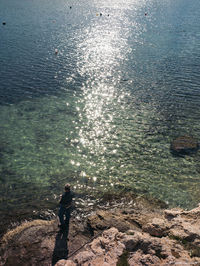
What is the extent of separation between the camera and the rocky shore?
11539 mm

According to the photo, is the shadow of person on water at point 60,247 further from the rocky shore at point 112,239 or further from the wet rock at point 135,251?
the wet rock at point 135,251

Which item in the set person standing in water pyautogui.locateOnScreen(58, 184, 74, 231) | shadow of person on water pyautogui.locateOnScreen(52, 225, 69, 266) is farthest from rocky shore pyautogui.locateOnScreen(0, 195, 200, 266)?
person standing in water pyautogui.locateOnScreen(58, 184, 74, 231)

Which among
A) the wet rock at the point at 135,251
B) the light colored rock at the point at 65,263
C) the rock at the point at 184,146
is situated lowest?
the light colored rock at the point at 65,263

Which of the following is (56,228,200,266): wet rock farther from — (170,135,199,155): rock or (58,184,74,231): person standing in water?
(170,135,199,155): rock

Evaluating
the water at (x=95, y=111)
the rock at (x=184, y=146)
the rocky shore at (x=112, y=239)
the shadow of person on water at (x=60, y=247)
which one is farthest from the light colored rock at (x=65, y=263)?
the rock at (x=184, y=146)

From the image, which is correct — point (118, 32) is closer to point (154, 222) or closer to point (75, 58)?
point (75, 58)

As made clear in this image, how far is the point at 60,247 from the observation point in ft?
46.3

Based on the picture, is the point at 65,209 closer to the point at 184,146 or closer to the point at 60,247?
the point at 60,247

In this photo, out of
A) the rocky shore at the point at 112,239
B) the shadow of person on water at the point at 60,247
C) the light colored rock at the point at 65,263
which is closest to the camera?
the rocky shore at the point at 112,239

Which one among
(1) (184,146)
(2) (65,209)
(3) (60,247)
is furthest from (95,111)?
(3) (60,247)

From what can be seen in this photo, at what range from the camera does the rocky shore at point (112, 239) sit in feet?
37.9

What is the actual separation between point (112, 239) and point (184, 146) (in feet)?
45.7

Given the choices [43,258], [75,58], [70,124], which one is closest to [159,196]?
[43,258]

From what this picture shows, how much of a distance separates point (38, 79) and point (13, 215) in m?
26.8
